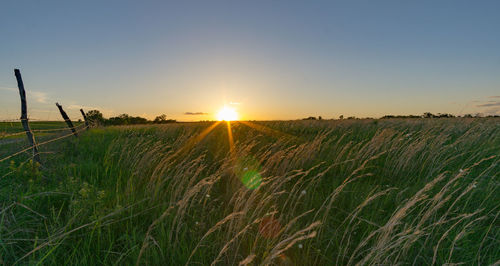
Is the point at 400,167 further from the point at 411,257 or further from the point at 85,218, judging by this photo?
the point at 85,218

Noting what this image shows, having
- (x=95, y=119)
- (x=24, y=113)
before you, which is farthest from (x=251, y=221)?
(x=95, y=119)

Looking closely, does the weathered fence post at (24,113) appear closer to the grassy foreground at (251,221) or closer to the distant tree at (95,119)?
the grassy foreground at (251,221)

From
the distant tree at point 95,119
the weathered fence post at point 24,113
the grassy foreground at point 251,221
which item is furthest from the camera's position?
the distant tree at point 95,119

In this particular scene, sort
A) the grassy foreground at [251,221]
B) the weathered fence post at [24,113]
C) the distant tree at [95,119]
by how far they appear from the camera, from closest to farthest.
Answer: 1. the grassy foreground at [251,221]
2. the weathered fence post at [24,113]
3. the distant tree at [95,119]

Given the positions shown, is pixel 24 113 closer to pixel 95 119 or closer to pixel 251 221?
pixel 251 221

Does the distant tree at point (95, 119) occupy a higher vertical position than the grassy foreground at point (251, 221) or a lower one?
higher

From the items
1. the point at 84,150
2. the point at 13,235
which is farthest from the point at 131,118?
the point at 13,235

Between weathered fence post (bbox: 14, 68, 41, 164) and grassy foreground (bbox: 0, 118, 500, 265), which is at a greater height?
weathered fence post (bbox: 14, 68, 41, 164)

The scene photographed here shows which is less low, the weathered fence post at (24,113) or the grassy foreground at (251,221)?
the weathered fence post at (24,113)

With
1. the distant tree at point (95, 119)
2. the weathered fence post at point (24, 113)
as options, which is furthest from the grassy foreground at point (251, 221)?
the distant tree at point (95, 119)

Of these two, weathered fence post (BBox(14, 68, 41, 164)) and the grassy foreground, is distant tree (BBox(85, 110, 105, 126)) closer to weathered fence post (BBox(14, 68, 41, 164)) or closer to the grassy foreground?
weathered fence post (BBox(14, 68, 41, 164))

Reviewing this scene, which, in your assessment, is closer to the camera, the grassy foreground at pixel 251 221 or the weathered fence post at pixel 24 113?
the grassy foreground at pixel 251 221

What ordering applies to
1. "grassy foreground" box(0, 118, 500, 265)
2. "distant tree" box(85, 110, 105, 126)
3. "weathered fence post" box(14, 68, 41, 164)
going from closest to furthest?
"grassy foreground" box(0, 118, 500, 265) < "weathered fence post" box(14, 68, 41, 164) < "distant tree" box(85, 110, 105, 126)

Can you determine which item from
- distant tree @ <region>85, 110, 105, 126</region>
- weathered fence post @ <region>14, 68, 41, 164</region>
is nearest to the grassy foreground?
weathered fence post @ <region>14, 68, 41, 164</region>
